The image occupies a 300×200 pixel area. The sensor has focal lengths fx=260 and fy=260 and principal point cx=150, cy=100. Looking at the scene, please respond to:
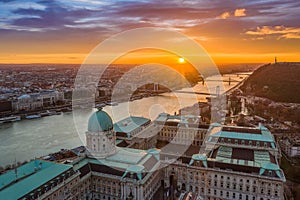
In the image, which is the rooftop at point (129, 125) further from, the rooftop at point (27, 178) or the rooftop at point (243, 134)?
the rooftop at point (27, 178)

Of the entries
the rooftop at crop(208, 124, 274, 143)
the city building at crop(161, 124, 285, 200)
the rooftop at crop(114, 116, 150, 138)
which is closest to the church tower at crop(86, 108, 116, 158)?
the city building at crop(161, 124, 285, 200)

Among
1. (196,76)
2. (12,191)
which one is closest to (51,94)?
(12,191)

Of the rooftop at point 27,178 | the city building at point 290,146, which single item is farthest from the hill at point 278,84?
the rooftop at point 27,178

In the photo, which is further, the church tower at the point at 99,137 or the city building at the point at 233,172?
the church tower at the point at 99,137

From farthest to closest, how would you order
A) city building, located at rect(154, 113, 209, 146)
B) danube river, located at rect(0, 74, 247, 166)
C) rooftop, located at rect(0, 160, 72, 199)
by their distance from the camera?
city building, located at rect(154, 113, 209, 146) < danube river, located at rect(0, 74, 247, 166) < rooftop, located at rect(0, 160, 72, 199)

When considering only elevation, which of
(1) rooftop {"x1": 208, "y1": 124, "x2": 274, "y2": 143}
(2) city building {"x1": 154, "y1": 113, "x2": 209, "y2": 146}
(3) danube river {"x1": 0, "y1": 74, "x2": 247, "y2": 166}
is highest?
(1) rooftop {"x1": 208, "y1": 124, "x2": 274, "y2": 143}

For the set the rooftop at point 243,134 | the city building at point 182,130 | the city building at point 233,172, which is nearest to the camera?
the city building at point 233,172

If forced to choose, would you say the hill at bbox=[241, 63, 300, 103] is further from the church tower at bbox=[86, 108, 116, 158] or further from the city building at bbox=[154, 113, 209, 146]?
the church tower at bbox=[86, 108, 116, 158]

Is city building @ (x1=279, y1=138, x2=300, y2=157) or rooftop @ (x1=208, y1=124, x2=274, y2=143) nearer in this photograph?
rooftop @ (x1=208, y1=124, x2=274, y2=143)

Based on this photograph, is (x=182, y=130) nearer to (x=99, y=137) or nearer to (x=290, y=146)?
(x=290, y=146)

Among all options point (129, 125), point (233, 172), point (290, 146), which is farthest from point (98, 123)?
point (290, 146)
